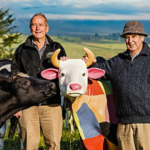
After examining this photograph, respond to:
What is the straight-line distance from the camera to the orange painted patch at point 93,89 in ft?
17.1

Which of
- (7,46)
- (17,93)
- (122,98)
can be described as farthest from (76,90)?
(7,46)

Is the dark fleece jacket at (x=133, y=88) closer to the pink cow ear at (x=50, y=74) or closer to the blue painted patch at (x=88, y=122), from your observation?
the blue painted patch at (x=88, y=122)

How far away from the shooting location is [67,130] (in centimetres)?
928

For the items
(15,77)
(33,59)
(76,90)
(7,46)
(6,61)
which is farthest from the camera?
(7,46)

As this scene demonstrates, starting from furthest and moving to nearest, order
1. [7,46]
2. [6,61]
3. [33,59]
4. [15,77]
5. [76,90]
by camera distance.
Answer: [7,46] < [6,61] < [33,59] < [15,77] < [76,90]

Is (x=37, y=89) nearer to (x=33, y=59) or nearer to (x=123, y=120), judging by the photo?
(x=33, y=59)

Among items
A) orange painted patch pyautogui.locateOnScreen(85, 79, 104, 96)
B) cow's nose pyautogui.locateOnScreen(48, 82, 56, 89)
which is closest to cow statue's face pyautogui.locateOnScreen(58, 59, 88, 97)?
cow's nose pyautogui.locateOnScreen(48, 82, 56, 89)

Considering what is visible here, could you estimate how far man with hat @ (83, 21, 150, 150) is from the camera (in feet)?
14.5

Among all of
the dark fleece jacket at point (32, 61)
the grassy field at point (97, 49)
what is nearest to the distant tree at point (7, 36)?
the grassy field at point (97, 49)

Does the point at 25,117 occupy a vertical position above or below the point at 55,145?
above

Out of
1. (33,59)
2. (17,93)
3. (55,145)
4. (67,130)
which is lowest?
(67,130)

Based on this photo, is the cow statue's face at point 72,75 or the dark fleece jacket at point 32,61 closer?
the cow statue's face at point 72,75

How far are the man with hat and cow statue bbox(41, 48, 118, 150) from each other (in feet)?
1.16

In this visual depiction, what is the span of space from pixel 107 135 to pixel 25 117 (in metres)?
1.52
